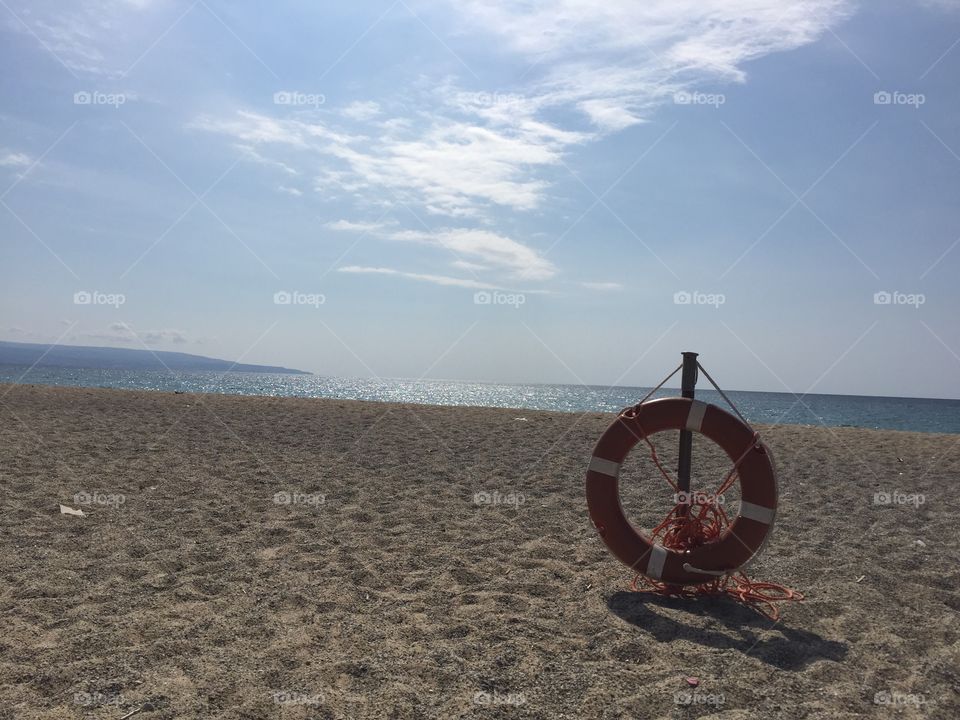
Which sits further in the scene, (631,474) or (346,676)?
(631,474)

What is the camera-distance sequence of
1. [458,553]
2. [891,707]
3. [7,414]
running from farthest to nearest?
[7,414] → [458,553] → [891,707]

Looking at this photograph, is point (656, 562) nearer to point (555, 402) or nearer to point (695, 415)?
point (695, 415)

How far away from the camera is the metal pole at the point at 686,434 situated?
14.1ft

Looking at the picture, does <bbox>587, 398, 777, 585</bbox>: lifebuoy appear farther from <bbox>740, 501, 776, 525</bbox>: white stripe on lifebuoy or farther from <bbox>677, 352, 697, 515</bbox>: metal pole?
<bbox>677, 352, 697, 515</bbox>: metal pole

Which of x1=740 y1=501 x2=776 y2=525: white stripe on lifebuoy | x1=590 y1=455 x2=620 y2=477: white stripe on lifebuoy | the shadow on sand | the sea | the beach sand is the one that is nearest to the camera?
the beach sand

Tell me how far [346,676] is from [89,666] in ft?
3.62

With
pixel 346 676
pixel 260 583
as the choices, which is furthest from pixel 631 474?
pixel 346 676

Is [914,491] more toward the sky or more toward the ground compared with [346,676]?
more toward the sky

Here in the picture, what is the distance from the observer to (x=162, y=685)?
2682 mm

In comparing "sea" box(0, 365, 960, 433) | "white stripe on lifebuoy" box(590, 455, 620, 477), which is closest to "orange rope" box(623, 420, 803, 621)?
"white stripe on lifebuoy" box(590, 455, 620, 477)

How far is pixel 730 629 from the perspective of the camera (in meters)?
3.46

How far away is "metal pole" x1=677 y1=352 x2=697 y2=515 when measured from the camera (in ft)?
14.1

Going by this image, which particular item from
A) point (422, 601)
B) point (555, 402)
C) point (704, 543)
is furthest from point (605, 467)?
point (555, 402)

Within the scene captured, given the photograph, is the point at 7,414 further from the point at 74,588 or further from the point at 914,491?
the point at 914,491
